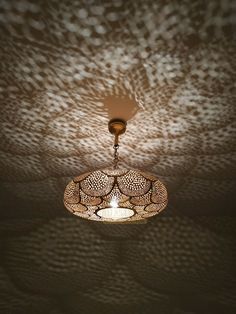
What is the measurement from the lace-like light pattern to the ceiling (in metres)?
0.27

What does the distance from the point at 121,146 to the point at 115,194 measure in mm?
437

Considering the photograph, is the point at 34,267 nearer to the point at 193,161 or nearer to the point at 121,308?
the point at 121,308

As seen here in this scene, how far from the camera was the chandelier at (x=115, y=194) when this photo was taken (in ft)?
4.86

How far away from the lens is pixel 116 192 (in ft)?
4.83

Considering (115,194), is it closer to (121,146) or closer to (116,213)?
(116,213)

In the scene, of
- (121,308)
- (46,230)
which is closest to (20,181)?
(46,230)

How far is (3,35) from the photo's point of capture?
Answer: 124cm

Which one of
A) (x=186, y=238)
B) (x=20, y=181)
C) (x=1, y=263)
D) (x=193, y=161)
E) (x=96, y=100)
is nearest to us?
(x=96, y=100)

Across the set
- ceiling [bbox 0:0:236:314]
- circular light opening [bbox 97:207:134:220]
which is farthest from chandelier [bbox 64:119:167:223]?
ceiling [bbox 0:0:236:314]

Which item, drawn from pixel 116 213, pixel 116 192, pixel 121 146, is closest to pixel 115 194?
pixel 116 192

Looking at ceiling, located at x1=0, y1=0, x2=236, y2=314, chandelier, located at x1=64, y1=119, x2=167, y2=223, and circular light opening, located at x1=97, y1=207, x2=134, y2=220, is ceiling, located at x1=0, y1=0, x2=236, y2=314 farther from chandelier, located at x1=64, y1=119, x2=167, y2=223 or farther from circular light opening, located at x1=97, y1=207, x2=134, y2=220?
circular light opening, located at x1=97, y1=207, x2=134, y2=220

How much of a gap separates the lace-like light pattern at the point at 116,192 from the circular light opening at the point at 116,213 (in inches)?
0.8

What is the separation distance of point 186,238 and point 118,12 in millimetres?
2014

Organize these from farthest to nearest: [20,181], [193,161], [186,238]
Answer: [186,238], [20,181], [193,161]
